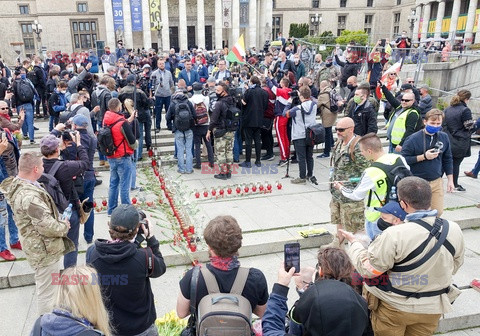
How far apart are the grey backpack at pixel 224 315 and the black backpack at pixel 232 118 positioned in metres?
6.82

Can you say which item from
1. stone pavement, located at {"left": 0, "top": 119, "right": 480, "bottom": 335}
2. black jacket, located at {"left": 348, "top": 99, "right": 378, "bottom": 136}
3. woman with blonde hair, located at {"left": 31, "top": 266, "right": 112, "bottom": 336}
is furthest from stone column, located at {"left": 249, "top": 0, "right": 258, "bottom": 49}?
woman with blonde hair, located at {"left": 31, "top": 266, "right": 112, "bottom": 336}

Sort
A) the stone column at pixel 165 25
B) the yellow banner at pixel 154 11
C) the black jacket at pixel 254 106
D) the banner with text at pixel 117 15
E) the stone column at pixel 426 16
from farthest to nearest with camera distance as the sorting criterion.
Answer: the stone column at pixel 426 16 → the stone column at pixel 165 25 → the yellow banner at pixel 154 11 → the banner with text at pixel 117 15 → the black jacket at pixel 254 106

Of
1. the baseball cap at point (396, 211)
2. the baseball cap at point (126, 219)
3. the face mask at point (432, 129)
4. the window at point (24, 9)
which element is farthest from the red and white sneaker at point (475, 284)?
the window at point (24, 9)

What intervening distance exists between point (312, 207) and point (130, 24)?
1715 inches

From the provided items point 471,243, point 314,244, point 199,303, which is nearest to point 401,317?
point 199,303

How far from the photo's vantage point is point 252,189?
8.71m

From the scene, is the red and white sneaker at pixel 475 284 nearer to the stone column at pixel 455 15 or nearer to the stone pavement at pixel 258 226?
the stone pavement at pixel 258 226

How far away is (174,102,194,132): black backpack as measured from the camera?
928 centimetres

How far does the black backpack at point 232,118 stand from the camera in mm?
9211

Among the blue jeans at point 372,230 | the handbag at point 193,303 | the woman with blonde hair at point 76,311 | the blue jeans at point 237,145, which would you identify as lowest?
the blue jeans at point 237,145

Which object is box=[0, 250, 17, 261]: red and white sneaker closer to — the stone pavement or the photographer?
the stone pavement

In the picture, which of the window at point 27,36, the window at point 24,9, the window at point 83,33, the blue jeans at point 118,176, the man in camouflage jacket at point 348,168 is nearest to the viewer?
the man in camouflage jacket at point 348,168

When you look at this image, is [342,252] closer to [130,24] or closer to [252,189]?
[252,189]

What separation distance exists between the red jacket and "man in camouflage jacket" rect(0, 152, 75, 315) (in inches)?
102
